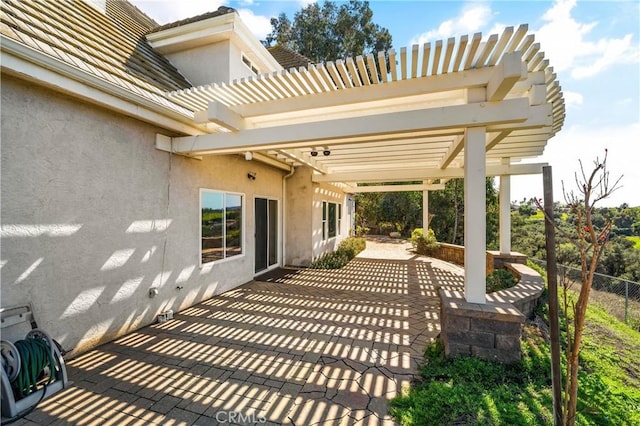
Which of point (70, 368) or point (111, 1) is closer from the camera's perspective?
point (70, 368)

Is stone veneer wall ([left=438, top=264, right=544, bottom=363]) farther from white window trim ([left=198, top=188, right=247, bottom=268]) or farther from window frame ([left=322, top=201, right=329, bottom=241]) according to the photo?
window frame ([left=322, top=201, right=329, bottom=241])

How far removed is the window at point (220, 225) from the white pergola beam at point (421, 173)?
3.68 metres

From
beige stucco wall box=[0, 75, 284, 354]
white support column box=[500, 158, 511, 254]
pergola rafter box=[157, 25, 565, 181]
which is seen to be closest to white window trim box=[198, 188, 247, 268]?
beige stucco wall box=[0, 75, 284, 354]

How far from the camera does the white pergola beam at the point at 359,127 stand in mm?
3799

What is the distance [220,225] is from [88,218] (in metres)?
3.03

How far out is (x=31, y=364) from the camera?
3.01 metres

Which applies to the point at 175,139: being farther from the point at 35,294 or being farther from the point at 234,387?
the point at 234,387

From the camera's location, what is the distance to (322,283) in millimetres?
8195

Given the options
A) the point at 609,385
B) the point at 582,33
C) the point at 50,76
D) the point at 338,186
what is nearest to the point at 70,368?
the point at 50,76

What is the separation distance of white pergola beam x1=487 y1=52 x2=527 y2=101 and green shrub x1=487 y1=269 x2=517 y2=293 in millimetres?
4603

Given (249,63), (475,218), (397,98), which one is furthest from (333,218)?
(475,218)

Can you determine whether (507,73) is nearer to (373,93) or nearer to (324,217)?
(373,93)

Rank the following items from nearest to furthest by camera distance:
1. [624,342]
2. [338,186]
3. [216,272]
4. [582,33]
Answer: [582,33], [624,342], [216,272], [338,186]

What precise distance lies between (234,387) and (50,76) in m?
4.36
